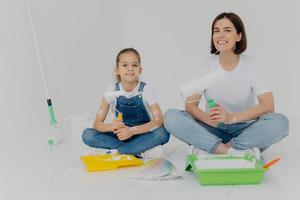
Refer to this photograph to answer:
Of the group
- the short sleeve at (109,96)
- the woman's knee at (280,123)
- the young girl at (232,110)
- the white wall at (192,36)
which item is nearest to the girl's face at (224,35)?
the young girl at (232,110)

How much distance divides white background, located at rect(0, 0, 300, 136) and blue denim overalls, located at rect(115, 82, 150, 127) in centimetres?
86

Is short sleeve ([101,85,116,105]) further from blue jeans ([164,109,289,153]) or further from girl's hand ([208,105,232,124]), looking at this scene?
girl's hand ([208,105,232,124])

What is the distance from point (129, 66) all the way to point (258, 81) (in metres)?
0.53

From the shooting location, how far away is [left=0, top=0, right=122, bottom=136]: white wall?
8.25 feet

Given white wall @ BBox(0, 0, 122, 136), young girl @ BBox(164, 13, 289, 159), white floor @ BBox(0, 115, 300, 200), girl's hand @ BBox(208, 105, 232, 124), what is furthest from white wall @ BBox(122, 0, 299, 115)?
girl's hand @ BBox(208, 105, 232, 124)

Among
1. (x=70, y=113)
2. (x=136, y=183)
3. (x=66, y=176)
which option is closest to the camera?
(x=136, y=183)

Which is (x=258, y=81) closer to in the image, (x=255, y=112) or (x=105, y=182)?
(x=255, y=112)

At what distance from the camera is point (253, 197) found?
55.6 inches

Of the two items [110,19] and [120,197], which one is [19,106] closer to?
[110,19]

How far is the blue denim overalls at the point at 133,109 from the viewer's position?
6.36 ft

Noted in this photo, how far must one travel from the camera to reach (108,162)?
1.77 metres

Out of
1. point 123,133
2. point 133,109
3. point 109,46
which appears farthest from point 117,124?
point 109,46

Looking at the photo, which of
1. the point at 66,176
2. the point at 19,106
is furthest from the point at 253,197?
the point at 19,106

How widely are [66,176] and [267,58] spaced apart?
1972 millimetres
